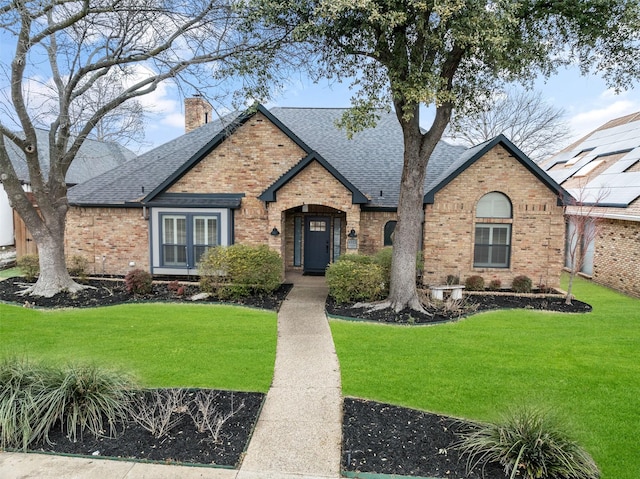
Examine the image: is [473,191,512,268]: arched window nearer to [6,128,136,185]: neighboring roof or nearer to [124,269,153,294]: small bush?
[124,269,153,294]: small bush

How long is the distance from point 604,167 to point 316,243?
14.5 m

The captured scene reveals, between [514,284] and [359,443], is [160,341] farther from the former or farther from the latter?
[514,284]

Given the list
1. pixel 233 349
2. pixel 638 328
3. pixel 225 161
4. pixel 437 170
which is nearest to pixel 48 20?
pixel 225 161

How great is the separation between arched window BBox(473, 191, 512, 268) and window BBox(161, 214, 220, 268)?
8761 mm

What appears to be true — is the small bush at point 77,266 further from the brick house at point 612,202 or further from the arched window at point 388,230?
the brick house at point 612,202

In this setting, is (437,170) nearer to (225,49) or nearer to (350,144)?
(350,144)

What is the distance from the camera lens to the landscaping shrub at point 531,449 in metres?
4.30

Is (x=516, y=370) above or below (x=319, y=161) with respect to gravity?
below

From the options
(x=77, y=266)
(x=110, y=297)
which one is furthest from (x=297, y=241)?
(x=77, y=266)

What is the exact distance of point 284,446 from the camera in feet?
15.9

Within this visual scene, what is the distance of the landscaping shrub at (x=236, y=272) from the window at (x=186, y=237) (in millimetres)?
2095

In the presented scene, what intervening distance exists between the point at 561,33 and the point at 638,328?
755cm

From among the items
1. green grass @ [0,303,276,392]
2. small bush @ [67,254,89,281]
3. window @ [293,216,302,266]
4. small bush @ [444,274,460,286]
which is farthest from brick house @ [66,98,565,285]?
green grass @ [0,303,276,392]

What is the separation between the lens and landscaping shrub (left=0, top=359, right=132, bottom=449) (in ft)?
16.0
